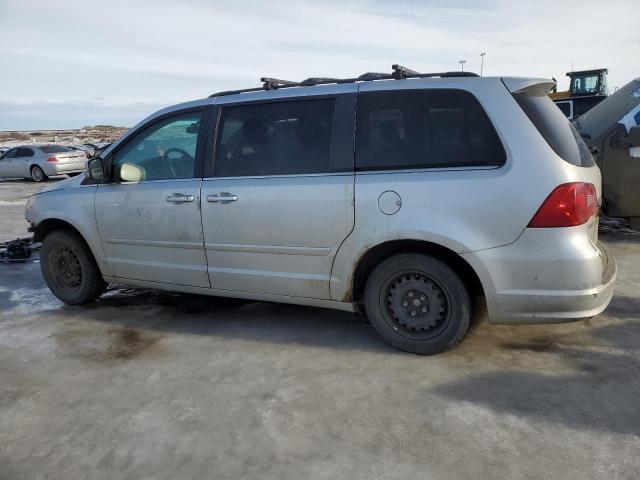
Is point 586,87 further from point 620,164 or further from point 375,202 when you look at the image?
point 375,202

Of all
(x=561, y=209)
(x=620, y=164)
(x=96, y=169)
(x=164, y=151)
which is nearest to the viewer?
(x=561, y=209)

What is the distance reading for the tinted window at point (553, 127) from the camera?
3309 millimetres

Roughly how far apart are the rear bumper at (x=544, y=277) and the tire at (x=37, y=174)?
20.2 meters

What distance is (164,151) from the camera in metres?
4.57

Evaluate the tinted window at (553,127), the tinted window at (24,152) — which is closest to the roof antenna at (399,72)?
the tinted window at (553,127)

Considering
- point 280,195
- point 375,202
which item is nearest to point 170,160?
point 280,195

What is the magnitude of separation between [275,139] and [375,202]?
0.97m

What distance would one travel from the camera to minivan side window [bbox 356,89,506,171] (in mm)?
3369

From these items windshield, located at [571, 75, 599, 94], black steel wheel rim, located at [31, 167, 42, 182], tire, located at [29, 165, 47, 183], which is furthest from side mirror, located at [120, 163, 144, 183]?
black steel wheel rim, located at [31, 167, 42, 182]

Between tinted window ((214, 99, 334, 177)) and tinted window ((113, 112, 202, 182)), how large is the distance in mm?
304

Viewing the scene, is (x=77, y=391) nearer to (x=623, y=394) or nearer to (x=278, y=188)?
(x=278, y=188)

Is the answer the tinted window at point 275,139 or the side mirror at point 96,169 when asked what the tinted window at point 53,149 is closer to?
the side mirror at point 96,169

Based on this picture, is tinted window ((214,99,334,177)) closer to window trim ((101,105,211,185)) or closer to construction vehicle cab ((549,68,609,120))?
window trim ((101,105,211,185))

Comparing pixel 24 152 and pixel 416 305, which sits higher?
pixel 24 152
